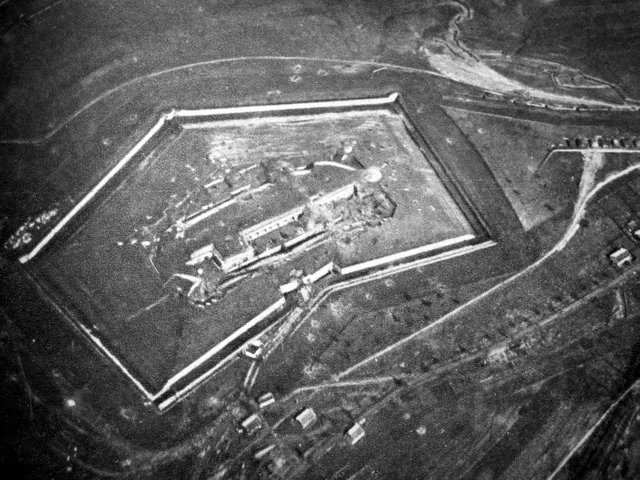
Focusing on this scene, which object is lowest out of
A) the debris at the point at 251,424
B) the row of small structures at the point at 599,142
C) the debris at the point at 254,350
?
the row of small structures at the point at 599,142

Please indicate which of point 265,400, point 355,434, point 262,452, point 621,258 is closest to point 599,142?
point 621,258

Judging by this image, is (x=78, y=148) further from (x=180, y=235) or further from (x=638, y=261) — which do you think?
(x=638, y=261)

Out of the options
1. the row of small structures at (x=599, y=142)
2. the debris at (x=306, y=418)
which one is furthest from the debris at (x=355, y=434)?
the row of small structures at (x=599, y=142)

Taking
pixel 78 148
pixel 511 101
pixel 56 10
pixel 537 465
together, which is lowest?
pixel 537 465

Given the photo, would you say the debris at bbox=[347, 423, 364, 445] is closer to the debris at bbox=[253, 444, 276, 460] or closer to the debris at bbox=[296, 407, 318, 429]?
the debris at bbox=[296, 407, 318, 429]

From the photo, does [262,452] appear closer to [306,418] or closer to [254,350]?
[306,418]

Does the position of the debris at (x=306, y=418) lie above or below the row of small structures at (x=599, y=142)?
above

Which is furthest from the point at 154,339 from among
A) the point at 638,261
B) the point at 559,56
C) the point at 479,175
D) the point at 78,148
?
the point at 559,56

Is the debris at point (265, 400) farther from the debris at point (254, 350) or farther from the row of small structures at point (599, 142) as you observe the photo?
the row of small structures at point (599, 142)
